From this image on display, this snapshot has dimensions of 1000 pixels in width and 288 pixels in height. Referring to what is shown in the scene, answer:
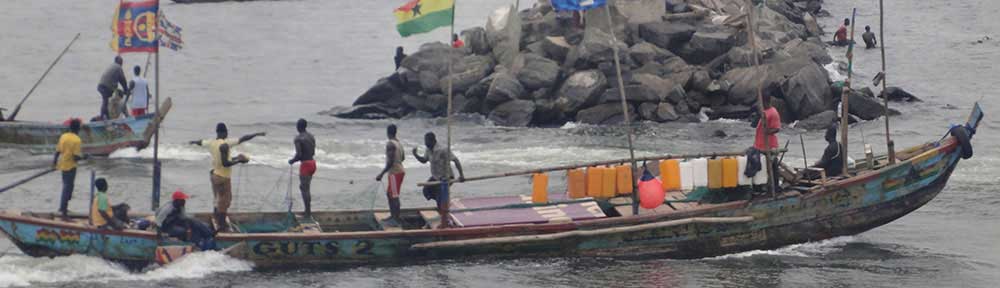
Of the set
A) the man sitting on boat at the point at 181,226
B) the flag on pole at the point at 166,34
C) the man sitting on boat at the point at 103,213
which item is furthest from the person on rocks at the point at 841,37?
the man sitting on boat at the point at 103,213

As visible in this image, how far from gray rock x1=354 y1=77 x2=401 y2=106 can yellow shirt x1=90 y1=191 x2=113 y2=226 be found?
57.7ft

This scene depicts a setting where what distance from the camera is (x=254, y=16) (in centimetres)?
6112

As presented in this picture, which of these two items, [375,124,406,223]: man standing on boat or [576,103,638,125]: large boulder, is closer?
[375,124,406,223]: man standing on boat

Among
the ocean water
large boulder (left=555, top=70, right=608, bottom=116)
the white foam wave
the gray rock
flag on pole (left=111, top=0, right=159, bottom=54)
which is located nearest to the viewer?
the ocean water

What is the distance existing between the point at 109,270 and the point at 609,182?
687 cm

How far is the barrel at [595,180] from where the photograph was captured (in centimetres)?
1941

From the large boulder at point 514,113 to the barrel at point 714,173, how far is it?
1301 cm

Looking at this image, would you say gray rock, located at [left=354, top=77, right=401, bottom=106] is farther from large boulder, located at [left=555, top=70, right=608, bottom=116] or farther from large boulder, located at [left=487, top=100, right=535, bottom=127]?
large boulder, located at [left=555, top=70, right=608, bottom=116]

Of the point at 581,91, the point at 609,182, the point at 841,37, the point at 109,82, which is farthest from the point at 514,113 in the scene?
the point at 841,37

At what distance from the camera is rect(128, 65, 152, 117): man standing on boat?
27766 millimetres

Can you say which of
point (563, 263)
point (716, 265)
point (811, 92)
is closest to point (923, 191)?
point (716, 265)

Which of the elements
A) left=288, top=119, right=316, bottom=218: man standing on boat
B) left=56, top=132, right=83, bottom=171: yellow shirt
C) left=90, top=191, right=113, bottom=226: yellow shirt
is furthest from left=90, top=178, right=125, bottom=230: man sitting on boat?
left=288, top=119, right=316, bottom=218: man standing on boat

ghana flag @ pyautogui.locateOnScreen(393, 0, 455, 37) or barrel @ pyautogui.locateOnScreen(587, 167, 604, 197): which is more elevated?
ghana flag @ pyautogui.locateOnScreen(393, 0, 455, 37)

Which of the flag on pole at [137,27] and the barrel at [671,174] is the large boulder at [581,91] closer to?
the barrel at [671,174]
